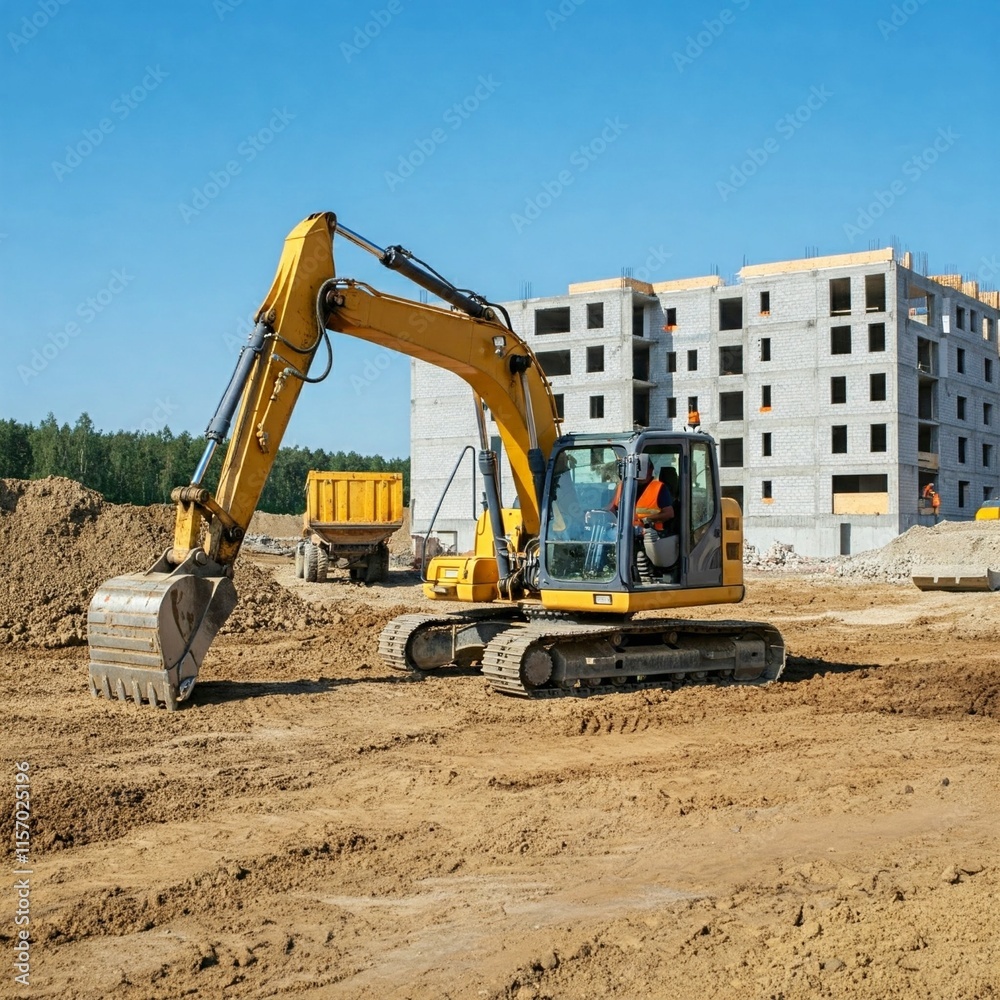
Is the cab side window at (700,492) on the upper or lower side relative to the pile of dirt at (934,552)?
upper

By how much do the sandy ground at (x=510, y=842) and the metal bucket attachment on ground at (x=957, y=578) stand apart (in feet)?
44.9

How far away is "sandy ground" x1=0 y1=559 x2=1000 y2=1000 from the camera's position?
187 inches

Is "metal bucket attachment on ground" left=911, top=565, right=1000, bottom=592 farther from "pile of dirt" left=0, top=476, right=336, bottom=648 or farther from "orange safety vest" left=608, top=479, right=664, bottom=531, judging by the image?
"orange safety vest" left=608, top=479, right=664, bottom=531

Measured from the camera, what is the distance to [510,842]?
6613 mm

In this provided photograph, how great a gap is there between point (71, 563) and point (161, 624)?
866cm

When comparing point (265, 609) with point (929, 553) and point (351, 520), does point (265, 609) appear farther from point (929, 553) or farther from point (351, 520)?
point (929, 553)

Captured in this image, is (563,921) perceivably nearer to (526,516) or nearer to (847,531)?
(526,516)

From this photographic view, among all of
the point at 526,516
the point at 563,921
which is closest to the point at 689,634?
the point at 526,516

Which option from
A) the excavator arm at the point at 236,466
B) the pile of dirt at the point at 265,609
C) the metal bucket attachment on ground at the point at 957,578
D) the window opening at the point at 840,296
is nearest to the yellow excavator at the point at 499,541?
the excavator arm at the point at 236,466

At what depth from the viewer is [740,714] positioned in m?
11.1

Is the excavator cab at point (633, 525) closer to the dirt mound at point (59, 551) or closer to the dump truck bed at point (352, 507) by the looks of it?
the dirt mound at point (59, 551)

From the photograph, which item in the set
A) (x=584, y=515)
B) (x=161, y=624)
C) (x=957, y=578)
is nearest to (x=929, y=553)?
(x=957, y=578)

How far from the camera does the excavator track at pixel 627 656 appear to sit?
37.8 feet

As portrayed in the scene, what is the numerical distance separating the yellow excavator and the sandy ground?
55cm
